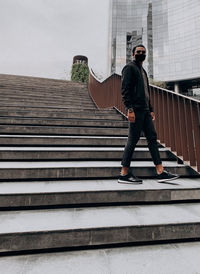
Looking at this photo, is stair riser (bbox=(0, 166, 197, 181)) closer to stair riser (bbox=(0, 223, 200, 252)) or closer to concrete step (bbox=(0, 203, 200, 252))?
concrete step (bbox=(0, 203, 200, 252))

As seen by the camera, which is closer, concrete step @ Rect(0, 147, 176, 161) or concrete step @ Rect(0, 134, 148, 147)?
concrete step @ Rect(0, 147, 176, 161)

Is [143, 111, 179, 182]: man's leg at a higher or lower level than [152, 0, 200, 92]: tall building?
lower

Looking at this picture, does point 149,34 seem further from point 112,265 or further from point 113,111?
point 112,265

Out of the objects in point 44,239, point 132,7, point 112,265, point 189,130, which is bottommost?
point 112,265

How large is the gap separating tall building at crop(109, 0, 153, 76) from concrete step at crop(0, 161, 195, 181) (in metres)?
47.6

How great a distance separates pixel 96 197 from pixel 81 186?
0.24 m

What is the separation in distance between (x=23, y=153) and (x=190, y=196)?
7.33ft

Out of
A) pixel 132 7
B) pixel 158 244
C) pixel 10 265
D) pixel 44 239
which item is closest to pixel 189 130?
pixel 158 244

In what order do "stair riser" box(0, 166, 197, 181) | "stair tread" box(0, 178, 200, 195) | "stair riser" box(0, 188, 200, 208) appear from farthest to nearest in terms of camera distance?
"stair riser" box(0, 166, 197, 181)
"stair tread" box(0, 178, 200, 195)
"stair riser" box(0, 188, 200, 208)

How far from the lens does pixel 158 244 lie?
1.57m

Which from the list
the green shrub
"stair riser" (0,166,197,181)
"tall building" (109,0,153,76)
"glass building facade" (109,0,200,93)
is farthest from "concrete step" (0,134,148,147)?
"tall building" (109,0,153,76)

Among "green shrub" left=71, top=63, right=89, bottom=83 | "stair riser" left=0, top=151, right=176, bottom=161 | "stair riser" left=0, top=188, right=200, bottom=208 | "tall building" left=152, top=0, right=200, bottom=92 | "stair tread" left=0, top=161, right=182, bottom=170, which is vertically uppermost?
"tall building" left=152, top=0, right=200, bottom=92

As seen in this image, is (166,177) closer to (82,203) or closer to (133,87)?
(82,203)

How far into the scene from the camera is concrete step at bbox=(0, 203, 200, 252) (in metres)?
1.40
